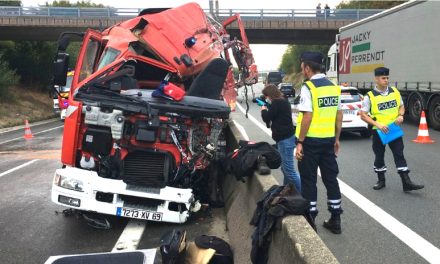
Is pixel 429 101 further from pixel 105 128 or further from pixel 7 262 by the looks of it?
pixel 7 262

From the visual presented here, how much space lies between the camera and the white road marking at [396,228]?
434cm

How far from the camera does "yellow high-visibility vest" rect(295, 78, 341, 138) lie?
16.1 feet

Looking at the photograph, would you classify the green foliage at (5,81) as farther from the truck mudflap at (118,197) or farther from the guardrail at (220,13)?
Result: the truck mudflap at (118,197)

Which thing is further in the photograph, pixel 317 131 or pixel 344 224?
pixel 344 224

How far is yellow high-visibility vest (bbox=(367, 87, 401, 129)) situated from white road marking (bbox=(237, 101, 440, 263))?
119cm

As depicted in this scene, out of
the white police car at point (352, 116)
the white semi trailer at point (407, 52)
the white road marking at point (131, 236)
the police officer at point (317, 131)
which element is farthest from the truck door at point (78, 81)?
the white semi trailer at point (407, 52)

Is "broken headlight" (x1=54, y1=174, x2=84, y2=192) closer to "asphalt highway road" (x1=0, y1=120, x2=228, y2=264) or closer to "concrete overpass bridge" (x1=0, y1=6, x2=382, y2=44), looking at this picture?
"asphalt highway road" (x1=0, y1=120, x2=228, y2=264)

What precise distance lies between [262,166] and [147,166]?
1.45 m

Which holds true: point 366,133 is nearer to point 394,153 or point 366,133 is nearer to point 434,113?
point 434,113

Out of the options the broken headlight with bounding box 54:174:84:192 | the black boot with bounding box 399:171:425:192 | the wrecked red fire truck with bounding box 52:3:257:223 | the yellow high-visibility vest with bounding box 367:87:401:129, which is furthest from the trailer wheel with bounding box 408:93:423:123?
the broken headlight with bounding box 54:174:84:192

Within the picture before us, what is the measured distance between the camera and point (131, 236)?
5074 millimetres

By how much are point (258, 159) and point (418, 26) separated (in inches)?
465

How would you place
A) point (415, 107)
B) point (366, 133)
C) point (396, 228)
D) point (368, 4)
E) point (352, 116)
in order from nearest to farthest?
point (396, 228)
point (352, 116)
point (366, 133)
point (415, 107)
point (368, 4)

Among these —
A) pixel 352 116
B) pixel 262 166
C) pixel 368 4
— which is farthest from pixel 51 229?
pixel 368 4
